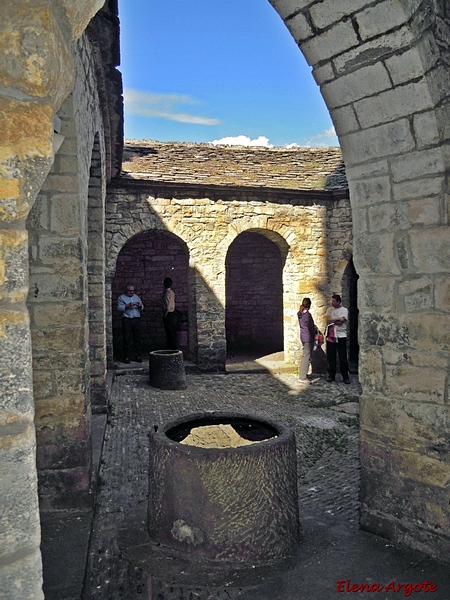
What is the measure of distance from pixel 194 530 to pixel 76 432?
48.6 inches

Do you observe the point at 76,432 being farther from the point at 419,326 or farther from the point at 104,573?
the point at 419,326

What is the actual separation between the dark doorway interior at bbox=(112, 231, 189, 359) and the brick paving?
3536 millimetres

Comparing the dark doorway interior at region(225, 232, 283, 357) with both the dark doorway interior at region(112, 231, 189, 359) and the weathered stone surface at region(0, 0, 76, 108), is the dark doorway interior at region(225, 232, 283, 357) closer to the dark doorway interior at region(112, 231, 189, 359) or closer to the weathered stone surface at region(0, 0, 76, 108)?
the dark doorway interior at region(112, 231, 189, 359)

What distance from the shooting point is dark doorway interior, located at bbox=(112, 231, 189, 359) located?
13195 millimetres

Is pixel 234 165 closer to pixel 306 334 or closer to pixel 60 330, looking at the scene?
pixel 306 334

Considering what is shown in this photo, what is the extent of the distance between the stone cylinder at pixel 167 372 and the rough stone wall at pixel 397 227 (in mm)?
5741

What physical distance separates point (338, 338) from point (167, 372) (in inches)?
142

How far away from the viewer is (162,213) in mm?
10055

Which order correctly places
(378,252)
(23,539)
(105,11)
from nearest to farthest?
(23,539), (378,252), (105,11)

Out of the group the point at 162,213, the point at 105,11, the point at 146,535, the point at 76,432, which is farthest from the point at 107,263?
the point at 146,535

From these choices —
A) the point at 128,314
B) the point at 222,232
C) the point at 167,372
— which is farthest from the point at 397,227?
the point at 128,314

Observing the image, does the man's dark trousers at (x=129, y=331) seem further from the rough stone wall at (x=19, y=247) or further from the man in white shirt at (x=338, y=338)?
the rough stone wall at (x=19, y=247)

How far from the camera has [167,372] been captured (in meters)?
8.83

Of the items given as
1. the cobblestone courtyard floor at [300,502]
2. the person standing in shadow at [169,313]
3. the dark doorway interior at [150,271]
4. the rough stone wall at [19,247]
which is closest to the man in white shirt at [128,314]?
the person standing in shadow at [169,313]
